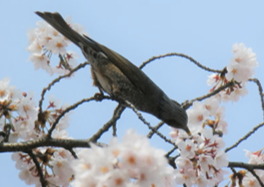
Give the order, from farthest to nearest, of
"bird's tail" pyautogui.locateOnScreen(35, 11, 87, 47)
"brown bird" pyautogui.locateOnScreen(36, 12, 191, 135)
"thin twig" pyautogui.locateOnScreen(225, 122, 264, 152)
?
1. "brown bird" pyautogui.locateOnScreen(36, 12, 191, 135)
2. "bird's tail" pyautogui.locateOnScreen(35, 11, 87, 47)
3. "thin twig" pyautogui.locateOnScreen(225, 122, 264, 152)

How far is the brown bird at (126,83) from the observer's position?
181 inches

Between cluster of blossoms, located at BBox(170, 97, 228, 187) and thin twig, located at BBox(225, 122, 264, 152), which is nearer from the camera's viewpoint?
cluster of blossoms, located at BBox(170, 97, 228, 187)

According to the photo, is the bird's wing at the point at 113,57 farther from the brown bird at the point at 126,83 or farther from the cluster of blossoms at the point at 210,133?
the cluster of blossoms at the point at 210,133

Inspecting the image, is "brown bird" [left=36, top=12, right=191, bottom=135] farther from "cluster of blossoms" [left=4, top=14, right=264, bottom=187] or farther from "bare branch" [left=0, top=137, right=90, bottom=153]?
"bare branch" [left=0, top=137, right=90, bottom=153]

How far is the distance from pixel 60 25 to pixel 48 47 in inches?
9.8

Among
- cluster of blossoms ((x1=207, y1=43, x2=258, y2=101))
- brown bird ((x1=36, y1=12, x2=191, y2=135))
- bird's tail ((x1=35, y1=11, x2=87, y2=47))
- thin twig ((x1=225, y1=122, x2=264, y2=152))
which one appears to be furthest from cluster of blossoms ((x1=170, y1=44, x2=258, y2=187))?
bird's tail ((x1=35, y1=11, x2=87, y2=47))

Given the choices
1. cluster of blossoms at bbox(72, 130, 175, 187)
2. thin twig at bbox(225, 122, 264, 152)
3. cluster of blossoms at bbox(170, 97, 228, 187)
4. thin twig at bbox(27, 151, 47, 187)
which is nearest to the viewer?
cluster of blossoms at bbox(72, 130, 175, 187)

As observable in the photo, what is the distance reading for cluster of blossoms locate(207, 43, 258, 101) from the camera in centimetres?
425

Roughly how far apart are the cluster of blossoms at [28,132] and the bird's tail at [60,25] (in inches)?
30.2

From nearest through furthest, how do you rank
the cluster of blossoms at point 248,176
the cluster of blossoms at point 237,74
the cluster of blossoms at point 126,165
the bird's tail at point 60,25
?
the cluster of blossoms at point 126,165 → the cluster of blossoms at point 248,176 → the bird's tail at point 60,25 → the cluster of blossoms at point 237,74

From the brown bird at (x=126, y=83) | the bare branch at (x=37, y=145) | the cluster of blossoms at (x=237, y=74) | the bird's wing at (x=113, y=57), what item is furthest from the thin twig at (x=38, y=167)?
the cluster of blossoms at (x=237, y=74)

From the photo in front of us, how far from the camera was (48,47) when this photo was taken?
414 centimetres

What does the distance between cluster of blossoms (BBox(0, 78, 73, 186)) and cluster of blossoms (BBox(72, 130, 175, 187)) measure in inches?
65.5

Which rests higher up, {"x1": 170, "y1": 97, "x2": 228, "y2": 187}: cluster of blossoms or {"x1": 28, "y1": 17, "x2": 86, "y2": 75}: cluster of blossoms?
{"x1": 28, "y1": 17, "x2": 86, "y2": 75}: cluster of blossoms
